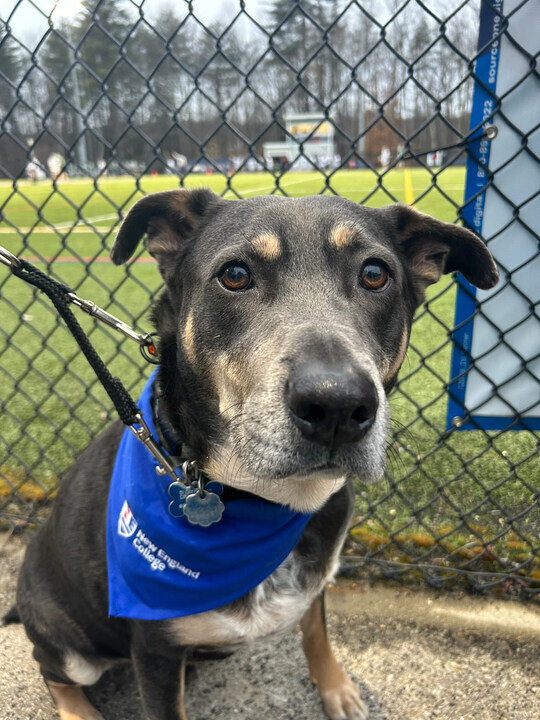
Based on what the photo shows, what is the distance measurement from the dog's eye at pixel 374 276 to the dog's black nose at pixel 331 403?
20.9 inches

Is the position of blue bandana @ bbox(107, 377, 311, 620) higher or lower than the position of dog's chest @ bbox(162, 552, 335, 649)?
higher

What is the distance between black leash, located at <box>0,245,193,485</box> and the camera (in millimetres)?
1794

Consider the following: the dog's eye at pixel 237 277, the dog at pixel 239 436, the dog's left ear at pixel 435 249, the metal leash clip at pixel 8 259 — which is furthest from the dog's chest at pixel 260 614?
the metal leash clip at pixel 8 259

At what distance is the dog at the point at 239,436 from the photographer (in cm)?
150

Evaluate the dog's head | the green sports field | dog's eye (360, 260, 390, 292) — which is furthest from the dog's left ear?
the green sports field

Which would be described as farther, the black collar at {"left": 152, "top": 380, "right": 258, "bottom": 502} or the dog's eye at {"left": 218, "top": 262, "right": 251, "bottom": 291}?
the black collar at {"left": 152, "top": 380, "right": 258, "bottom": 502}

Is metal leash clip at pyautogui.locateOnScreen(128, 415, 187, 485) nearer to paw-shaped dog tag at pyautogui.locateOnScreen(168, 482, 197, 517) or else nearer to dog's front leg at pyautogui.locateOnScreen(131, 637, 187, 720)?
paw-shaped dog tag at pyautogui.locateOnScreen(168, 482, 197, 517)

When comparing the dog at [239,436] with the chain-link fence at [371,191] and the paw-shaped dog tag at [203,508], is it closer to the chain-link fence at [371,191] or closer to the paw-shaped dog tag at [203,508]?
the paw-shaped dog tag at [203,508]

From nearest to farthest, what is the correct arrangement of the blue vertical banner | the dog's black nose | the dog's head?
the dog's black nose → the dog's head → the blue vertical banner

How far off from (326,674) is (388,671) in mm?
306

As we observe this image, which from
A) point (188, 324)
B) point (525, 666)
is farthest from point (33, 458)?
point (525, 666)

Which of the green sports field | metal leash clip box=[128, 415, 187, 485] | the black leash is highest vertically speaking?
the black leash

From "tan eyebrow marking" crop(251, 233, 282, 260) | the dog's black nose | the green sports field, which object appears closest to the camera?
the dog's black nose

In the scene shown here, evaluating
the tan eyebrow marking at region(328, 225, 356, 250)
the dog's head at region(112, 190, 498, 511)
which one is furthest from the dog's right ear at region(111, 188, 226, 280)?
the tan eyebrow marking at region(328, 225, 356, 250)
